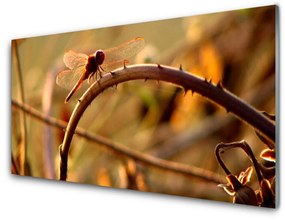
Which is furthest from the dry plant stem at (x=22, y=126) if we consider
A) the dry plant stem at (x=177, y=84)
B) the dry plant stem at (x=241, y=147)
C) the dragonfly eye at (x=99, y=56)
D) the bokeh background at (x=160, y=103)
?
the dry plant stem at (x=241, y=147)

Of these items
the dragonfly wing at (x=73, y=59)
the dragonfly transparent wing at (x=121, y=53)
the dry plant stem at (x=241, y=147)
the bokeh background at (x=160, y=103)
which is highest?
the dragonfly wing at (x=73, y=59)

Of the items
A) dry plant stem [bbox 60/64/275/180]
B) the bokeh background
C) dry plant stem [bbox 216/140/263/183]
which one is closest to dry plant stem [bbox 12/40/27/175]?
the bokeh background

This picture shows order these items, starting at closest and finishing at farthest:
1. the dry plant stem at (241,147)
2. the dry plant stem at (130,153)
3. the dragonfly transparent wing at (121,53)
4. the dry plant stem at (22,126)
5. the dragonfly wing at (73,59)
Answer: the dry plant stem at (241,147)
the dry plant stem at (130,153)
the dragonfly transparent wing at (121,53)
the dragonfly wing at (73,59)
the dry plant stem at (22,126)

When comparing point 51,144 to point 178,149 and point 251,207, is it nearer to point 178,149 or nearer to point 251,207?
point 178,149

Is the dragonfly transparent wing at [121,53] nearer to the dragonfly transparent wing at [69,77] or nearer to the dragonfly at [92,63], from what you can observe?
the dragonfly at [92,63]

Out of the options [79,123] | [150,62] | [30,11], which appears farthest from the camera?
[30,11]

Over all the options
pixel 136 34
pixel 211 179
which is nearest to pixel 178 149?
pixel 211 179

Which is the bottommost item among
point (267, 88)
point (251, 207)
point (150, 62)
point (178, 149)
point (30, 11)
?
point (251, 207)
